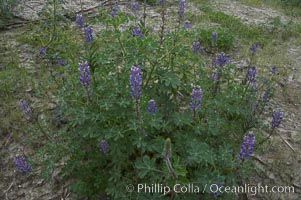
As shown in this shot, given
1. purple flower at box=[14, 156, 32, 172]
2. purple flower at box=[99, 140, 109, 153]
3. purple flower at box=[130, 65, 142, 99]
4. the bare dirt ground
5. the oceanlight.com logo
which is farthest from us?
the bare dirt ground

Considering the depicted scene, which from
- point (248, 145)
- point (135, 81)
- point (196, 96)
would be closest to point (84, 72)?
point (135, 81)

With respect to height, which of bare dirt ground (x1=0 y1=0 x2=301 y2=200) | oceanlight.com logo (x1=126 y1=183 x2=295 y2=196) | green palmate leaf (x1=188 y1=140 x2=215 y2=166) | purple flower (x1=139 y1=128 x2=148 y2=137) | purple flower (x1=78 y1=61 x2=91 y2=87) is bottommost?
bare dirt ground (x1=0 y1=0 x2=301 y2=200)

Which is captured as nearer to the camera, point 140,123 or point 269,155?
point 140,123

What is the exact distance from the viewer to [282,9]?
6.20 meters

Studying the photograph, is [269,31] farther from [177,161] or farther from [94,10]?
[177,161]

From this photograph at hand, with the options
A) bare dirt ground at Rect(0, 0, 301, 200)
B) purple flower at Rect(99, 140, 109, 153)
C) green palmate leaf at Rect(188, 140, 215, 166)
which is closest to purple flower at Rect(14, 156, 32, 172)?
bare dirt ground at Rect(0, 0, 301, 200)

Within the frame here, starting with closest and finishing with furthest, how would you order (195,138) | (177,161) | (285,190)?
1. (177,161)
2. (195,138)
3. (285,190)

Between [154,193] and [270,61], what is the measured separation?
2877 millimetres

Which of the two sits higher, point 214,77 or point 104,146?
point 214,77

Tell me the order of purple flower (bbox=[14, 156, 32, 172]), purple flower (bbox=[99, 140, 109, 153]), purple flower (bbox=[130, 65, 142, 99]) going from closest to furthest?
purple flower (bbox=[130, 65, 142, 99]) → purple flower (bbox=[99, 140, 109, 153]) → purple flower (bbox=[14, 156, 32, 172])

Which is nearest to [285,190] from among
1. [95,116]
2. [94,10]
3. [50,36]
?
[95,116]

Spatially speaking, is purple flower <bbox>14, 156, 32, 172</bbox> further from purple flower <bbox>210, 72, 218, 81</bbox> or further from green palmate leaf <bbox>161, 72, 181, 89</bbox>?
purple flower <bbox>210, 72, 218, 81</bbox>

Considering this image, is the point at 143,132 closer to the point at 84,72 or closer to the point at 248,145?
the point at 84,72

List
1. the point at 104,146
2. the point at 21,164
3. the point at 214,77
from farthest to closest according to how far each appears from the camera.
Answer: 1. the point at 214,77
2. the point at 21,164
3. the point at 104,146
